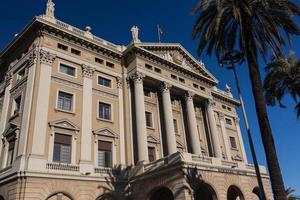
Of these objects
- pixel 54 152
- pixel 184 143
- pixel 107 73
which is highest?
pixel 107 73

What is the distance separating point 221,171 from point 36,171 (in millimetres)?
15381

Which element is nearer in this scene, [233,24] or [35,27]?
[233,24]

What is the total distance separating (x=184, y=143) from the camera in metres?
35.8

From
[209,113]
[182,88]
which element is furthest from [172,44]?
[209,113]

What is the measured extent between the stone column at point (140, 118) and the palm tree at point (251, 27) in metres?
11.8

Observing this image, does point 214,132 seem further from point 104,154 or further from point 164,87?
point 104,154

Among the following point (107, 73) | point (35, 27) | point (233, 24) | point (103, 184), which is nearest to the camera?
point (233, 24)

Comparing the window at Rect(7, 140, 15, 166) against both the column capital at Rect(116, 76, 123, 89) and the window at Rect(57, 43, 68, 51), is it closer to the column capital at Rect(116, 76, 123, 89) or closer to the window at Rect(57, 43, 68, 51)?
the window at Rect(57, 43, 68, 51)

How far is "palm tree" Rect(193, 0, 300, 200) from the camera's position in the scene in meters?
18.3

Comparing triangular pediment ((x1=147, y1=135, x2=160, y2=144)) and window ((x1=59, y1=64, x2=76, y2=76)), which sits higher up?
window ((x1=59, y1=64, x2=76, y2=76))

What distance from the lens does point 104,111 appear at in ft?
102

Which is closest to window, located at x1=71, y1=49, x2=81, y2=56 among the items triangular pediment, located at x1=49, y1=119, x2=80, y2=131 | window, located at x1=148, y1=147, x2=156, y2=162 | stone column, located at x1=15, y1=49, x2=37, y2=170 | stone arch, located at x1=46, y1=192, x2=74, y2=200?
stone column, located at x1=15, y1=49, x2=37, y2=170

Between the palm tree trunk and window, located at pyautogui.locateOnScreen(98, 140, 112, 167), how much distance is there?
53.6 feet

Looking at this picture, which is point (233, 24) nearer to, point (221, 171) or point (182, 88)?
point (221, 171)
